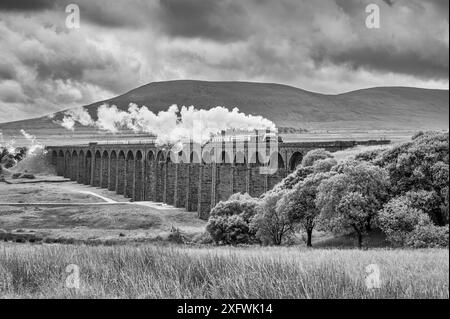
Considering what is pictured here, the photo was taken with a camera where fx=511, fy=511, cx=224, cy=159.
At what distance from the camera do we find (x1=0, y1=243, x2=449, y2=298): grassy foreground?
919cm

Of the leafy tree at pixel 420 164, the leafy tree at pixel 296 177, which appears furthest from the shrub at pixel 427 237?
the leafy tree at pixel 296 177

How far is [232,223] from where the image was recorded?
1591 inches

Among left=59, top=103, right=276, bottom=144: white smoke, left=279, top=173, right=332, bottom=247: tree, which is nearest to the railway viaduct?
left=59, top=103, right=276, bottom=144: white smoke

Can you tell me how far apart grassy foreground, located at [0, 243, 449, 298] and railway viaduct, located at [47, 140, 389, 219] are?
31.3m

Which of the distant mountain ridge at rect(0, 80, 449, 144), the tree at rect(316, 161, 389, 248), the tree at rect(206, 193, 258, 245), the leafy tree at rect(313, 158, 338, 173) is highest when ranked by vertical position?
the distant mountain ridge at rect(0, 80, 449, 144)

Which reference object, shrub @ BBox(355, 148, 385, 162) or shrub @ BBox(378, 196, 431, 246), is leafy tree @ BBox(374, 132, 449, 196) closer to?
shrub @ BBox(378, 196, 431, 246)

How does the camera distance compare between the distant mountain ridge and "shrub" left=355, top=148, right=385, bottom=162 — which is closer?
"shrub" left=355, top=148, right=385, bottom=162

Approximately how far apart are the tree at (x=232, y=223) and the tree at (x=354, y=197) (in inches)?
342

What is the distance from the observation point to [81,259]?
40.3ft

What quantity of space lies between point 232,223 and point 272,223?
396cm

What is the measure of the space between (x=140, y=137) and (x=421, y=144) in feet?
220

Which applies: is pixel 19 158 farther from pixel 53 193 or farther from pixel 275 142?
pixel 275 142

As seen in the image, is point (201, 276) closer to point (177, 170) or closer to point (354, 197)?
point (354, 197)

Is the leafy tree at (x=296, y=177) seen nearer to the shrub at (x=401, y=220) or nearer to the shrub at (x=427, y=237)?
the shrub at (x=401, y=220)
